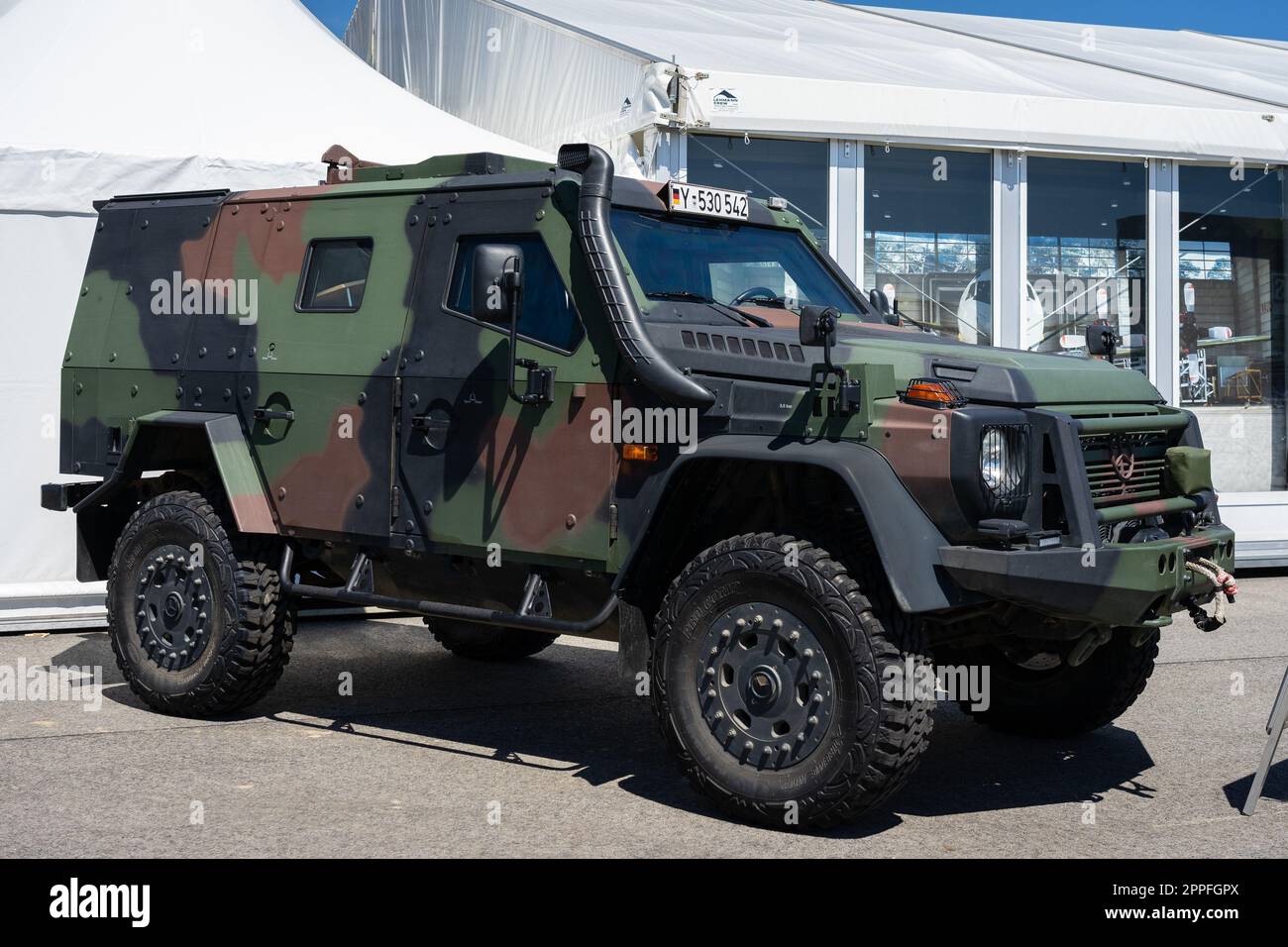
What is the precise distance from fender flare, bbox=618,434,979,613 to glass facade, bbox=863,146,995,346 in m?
7.38

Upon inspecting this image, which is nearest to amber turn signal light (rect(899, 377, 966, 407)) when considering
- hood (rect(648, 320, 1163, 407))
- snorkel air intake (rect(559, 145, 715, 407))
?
hood (rect(648, 320, 1163, 407))

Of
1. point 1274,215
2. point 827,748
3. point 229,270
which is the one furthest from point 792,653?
point 1274,215

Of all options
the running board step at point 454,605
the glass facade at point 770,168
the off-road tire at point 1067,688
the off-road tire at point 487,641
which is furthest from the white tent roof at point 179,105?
the off-road tire at point 1067,688

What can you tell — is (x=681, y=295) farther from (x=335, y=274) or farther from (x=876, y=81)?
(x=876, y=81)

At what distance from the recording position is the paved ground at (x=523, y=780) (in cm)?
506

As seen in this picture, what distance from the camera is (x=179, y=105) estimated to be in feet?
34.2

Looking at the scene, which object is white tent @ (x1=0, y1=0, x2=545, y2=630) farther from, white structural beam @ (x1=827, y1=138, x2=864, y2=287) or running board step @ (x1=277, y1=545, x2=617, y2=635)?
running board step @ (x1=277, y1=545, x2=617, y2=635)

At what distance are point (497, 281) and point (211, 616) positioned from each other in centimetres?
234

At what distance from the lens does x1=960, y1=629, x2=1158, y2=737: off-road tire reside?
20.6ft

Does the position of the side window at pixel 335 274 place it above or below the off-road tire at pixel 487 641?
above

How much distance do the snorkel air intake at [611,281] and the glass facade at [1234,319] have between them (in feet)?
28.8

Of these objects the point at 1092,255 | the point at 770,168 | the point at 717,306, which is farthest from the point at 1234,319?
the point at 717,306

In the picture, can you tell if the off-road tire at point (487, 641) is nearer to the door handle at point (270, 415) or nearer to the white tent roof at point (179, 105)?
the door handle at point (270, 415)

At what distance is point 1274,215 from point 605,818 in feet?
35.1
